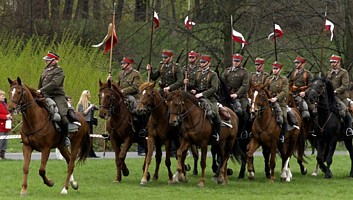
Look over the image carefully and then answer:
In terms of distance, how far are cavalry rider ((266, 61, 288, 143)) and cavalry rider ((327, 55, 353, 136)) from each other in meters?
2.03

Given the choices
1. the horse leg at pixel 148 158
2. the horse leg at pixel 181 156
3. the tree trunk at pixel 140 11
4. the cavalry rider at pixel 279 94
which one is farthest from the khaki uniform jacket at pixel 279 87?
the tree trunk at pixel 140 11

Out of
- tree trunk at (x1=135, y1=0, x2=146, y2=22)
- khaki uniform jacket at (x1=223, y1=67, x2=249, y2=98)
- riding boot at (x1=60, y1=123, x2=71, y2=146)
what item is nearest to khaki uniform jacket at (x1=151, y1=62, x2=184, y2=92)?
khaki uniform jacket at (x1=223, y1=67, x2=249, y2=98)

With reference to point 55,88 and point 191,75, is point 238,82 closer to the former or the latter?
point 191,75

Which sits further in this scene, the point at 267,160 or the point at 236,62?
the point at 236,62

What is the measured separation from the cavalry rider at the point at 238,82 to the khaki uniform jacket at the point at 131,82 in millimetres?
2457

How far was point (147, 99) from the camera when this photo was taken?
22.9 m

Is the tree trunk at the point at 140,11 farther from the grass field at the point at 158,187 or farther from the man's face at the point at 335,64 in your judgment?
the man's face at the point at 335,64

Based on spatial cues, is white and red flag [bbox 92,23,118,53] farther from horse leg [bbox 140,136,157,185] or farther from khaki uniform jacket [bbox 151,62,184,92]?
horse leg [bbox 140,136,157,185]

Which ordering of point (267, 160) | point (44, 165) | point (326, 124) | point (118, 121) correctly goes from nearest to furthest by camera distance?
point (44, 165) → point (118, 121) → point (267, 160) → point (326, 124)

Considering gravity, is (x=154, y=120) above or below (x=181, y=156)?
above

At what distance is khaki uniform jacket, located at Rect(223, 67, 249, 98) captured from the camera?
1016 inches

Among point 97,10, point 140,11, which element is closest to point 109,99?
point 140,11

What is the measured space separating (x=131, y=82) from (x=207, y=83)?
6.72ft

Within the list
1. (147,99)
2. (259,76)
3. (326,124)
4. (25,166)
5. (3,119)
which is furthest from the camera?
(3,119)
